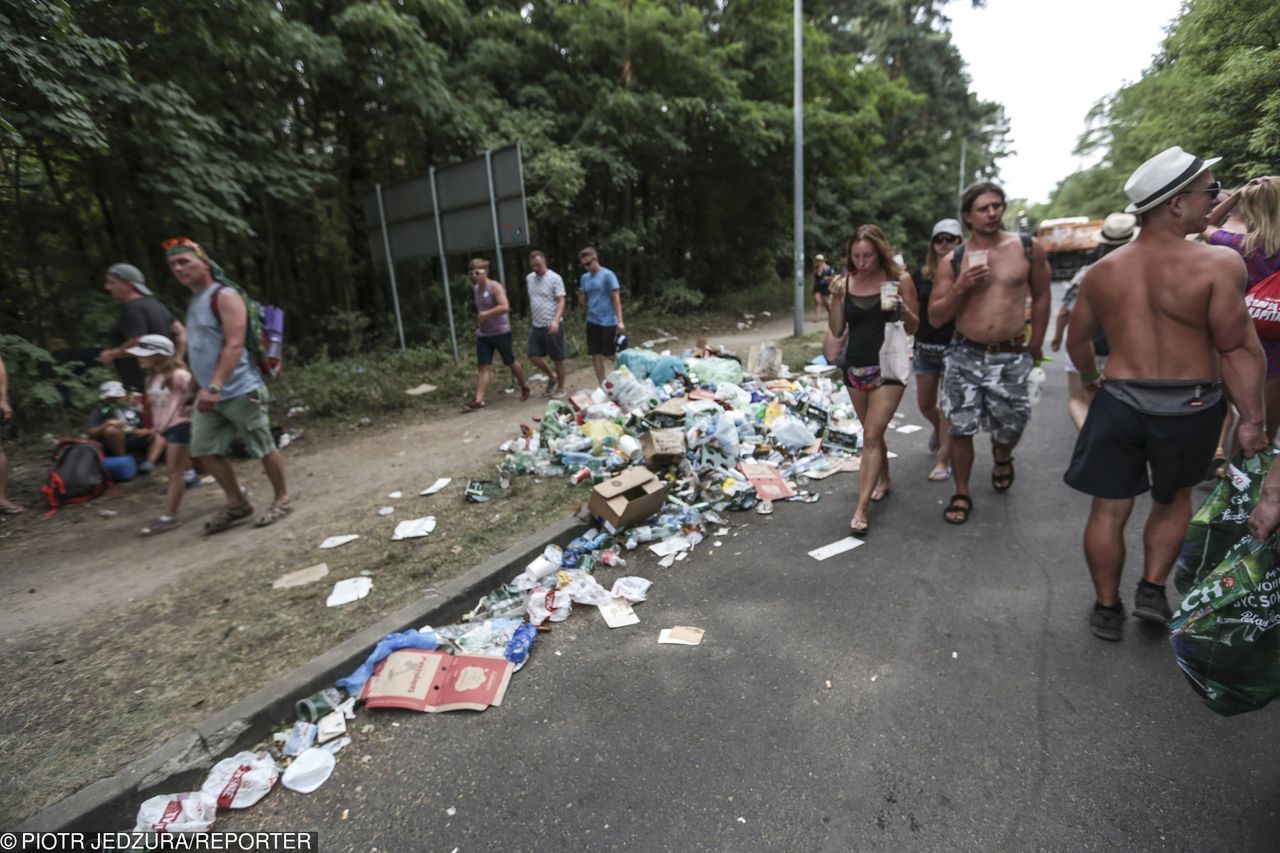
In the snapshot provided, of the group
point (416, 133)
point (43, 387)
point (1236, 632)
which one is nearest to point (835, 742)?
point (1236, 632)

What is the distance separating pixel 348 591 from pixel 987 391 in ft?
13.4

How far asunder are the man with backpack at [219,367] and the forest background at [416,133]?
1.85m

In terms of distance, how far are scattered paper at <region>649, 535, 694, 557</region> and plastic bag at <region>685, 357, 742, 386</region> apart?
3476 mm

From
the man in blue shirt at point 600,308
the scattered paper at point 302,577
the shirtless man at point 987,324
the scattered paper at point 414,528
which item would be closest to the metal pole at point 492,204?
the man in blue shirt at point 600,308

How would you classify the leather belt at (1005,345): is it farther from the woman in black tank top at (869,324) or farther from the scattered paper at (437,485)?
the scattered paper at (437,485)

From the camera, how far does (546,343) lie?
7770 mm

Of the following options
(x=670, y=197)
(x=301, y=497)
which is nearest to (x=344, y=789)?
(x=301, y=497)

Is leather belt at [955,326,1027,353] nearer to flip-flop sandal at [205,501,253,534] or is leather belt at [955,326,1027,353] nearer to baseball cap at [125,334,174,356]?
flip-flop sandal at [205,501,253,534]

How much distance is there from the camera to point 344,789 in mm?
2254

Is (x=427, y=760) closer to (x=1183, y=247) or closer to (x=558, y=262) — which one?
(x=1183, y=247)

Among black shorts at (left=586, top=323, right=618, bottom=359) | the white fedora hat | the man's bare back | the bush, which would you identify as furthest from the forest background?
black shorts at (left=586, top=323, right=618, bottom=359)

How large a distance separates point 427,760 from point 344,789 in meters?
0.29

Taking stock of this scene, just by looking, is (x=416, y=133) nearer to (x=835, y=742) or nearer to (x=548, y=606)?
(x=548, y=606)

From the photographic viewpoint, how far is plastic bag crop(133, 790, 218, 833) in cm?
212
